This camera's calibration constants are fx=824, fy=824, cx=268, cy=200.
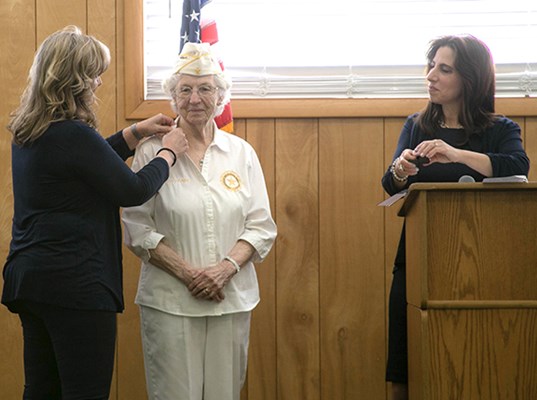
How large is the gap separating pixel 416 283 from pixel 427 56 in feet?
3.25

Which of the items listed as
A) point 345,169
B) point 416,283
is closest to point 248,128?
point 345,169

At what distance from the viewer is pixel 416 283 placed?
7.39 ft

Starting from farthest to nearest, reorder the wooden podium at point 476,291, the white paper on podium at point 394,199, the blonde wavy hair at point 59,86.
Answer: the white paper on podium at point 394,199
the blonde wavy hair at point 59,86
the wooden podium at point 476,291

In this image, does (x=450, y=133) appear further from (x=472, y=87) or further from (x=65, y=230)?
(x=65, y=230)

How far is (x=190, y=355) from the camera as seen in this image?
262cm

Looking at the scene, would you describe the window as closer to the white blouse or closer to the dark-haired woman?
the dark-haired woman

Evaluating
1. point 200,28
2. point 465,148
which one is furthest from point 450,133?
point 200,28

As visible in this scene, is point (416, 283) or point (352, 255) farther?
point (352, 255)

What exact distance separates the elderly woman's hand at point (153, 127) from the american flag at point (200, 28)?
47 centimetres

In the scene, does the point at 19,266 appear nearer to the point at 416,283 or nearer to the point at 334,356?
the point at 416,283

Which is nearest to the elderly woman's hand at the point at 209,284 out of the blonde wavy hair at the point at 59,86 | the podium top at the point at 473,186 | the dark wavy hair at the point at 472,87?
the blonde wavy hair at the point at 59,86

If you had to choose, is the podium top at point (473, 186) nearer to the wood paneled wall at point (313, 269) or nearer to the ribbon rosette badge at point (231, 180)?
the ribbon rosette badge at point (231, 180)

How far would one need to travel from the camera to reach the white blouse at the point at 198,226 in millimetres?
2652

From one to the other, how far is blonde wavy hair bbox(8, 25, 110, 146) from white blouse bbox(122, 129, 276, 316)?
474 mm
